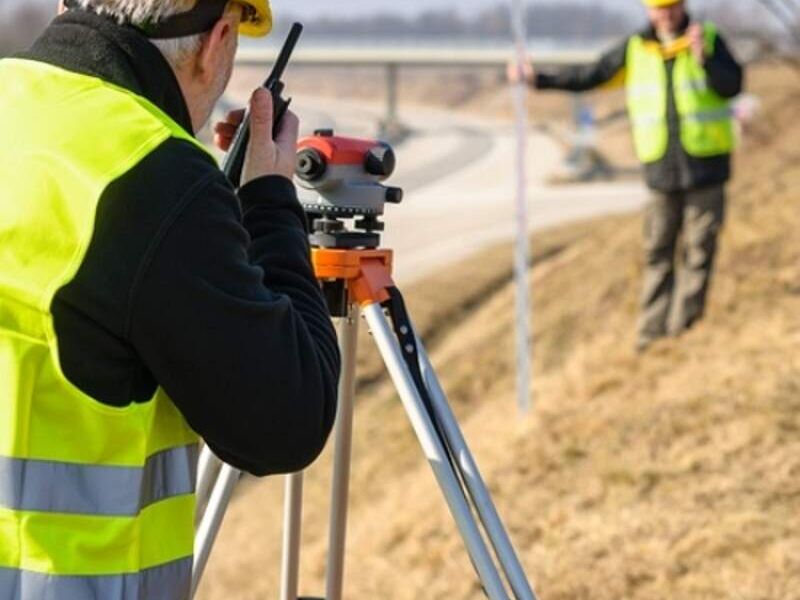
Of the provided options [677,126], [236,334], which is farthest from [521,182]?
[236,334]

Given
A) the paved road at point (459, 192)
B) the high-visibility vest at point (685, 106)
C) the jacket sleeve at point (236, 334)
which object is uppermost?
the paved road at point (459, 192)

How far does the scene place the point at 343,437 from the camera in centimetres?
288

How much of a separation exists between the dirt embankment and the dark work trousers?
0.48ft

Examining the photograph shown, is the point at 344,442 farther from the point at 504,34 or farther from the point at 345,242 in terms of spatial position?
the point at 504,34

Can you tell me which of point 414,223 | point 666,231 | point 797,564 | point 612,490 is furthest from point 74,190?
point 414,223

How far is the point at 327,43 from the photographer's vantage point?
55.5 metres

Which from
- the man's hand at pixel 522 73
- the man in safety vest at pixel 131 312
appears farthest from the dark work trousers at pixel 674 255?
the man in safety vest at pixel 131 312

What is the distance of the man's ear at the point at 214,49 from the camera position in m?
1.99

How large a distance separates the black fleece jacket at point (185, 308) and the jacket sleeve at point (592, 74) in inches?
211

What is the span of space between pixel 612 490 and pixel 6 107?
12.3 feet

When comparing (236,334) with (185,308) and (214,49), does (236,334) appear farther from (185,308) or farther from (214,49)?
(214,49)

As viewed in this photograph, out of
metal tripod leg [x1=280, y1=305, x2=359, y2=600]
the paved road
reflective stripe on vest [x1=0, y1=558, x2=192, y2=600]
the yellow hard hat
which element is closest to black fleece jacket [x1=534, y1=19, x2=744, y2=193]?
the paved road

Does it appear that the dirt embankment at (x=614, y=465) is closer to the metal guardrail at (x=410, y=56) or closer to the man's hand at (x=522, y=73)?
the man's hand at (x=522, y=73)

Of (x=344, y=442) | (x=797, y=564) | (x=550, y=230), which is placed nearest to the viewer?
(x=344, y=442)
